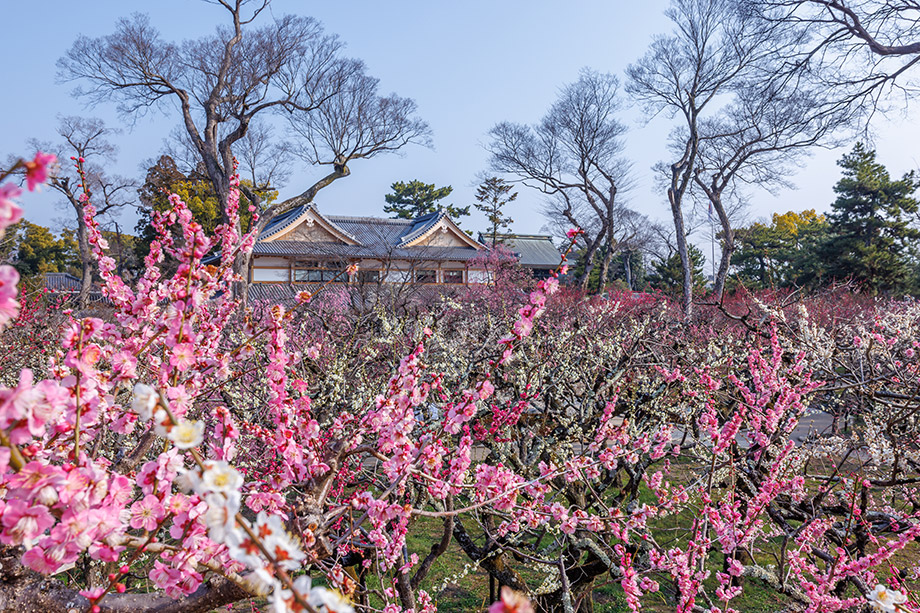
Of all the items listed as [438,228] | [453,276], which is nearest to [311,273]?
[453,276]

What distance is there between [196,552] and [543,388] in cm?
358

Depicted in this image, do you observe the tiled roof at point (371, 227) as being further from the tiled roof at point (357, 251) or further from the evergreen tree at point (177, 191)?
the evergreen tree at point (177, 191)

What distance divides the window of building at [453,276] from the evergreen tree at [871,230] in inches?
625

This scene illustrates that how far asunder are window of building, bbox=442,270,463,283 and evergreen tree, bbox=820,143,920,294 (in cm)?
1586

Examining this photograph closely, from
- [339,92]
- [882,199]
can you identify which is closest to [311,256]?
[339,92]

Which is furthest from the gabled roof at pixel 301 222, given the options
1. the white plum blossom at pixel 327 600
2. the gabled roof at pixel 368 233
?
the white plum blossom at pixel 327 600

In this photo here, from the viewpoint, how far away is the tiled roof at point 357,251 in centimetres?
2191

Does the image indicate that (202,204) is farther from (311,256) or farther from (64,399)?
(64,399)

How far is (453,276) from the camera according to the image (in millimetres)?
26297

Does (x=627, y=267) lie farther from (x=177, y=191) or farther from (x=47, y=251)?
(x=47, y=251)

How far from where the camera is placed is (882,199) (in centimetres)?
2139

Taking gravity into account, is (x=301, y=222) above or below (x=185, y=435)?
above

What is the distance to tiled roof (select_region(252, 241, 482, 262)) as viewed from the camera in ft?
71.9

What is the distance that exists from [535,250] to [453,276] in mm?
16938
